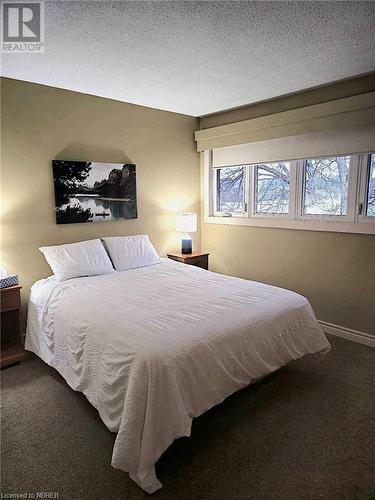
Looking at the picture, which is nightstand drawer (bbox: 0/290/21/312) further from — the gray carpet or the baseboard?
the baseboard

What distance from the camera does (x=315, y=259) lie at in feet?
11.2

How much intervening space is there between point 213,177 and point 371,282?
2.31 metres

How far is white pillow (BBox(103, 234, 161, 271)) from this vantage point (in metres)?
3.41

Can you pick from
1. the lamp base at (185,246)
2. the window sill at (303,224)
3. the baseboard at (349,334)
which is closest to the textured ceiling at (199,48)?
the window sill at (303,224)

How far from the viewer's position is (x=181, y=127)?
421cm

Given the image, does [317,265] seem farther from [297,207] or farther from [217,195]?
[217,195]

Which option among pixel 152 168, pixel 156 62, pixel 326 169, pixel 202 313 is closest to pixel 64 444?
pixel 202 313

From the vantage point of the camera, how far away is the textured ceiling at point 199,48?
1.85 meters

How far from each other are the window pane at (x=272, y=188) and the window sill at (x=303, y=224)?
15cm

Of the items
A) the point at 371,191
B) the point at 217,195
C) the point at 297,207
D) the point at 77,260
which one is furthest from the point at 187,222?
the point at 371,191

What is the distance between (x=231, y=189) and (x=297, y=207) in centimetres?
102

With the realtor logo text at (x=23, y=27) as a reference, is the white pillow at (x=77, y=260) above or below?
below

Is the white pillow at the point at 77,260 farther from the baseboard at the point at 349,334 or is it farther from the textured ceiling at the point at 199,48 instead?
the baseboard at the point at 349,334

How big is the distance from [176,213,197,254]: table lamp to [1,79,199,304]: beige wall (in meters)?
0.18
